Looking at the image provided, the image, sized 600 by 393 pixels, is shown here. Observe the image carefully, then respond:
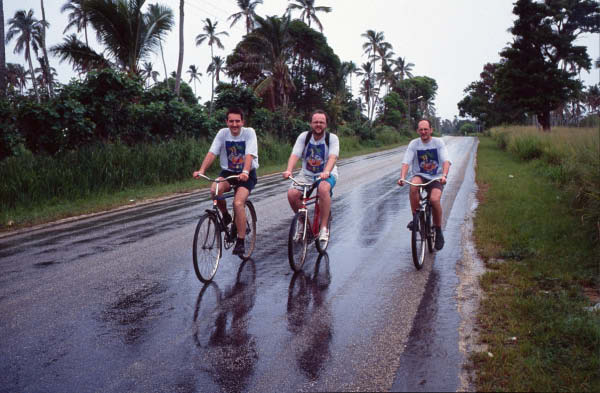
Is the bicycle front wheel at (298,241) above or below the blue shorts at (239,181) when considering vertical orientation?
below

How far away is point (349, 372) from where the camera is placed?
3.42 meters

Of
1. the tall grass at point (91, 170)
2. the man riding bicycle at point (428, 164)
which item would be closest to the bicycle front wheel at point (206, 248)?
the man riding bicycle at point (428, 164)

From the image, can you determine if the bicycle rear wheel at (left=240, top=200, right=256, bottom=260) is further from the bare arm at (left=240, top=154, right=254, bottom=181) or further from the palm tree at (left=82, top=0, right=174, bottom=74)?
the palm tree at (left=82, top=0, right=174, bottom=74)

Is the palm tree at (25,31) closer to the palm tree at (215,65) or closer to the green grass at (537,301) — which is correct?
the palm tree at (215,65)

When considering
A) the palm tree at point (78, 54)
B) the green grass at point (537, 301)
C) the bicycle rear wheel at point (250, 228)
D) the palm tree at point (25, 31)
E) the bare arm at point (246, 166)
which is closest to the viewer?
the green grass at point (537, 301)

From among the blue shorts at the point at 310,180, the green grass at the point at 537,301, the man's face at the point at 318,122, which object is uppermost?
the man's face at the point at 318,122

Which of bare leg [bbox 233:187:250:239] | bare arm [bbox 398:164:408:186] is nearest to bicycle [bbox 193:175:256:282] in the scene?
bare leg [bbox 233:187:250:239]

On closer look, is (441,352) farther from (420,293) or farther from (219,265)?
(219,265)

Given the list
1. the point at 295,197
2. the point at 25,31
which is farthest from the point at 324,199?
the point at 25,31

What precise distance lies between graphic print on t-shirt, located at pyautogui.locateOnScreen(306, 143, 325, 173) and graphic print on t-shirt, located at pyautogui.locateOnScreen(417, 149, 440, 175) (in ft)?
4.55

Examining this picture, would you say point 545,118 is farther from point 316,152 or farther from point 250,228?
point 250,228

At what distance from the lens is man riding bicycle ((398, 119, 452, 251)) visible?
256 inches

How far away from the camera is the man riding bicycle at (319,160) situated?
6.15m

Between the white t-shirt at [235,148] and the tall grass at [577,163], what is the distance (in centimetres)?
469
